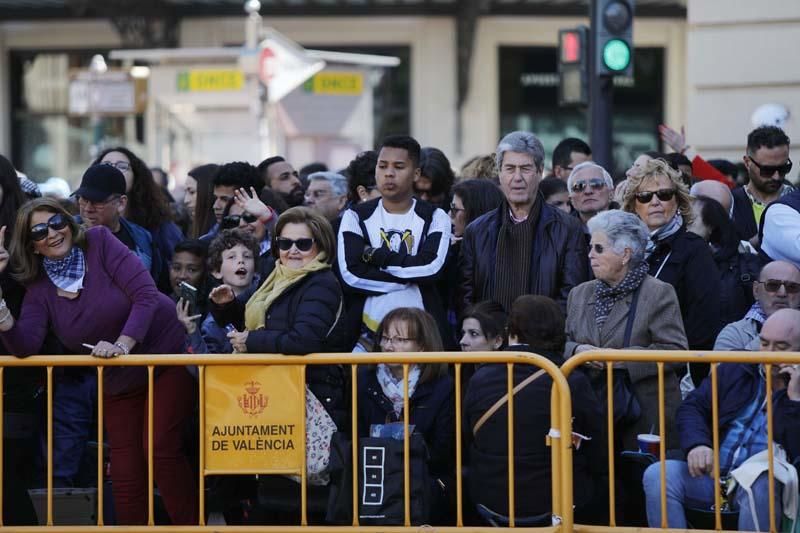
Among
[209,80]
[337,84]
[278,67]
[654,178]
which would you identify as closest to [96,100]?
[209,80]

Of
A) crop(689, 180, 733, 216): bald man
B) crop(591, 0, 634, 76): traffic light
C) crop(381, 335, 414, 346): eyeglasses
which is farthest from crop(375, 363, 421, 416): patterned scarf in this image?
crop(591, 0, 634, 76): traffic light

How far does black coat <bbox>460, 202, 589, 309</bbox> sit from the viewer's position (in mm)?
7066

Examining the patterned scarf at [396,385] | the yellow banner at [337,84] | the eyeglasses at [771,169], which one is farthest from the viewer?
the yellow banner at [337,84]

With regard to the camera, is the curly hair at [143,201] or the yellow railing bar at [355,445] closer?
the yellow railing bar at [355,445]

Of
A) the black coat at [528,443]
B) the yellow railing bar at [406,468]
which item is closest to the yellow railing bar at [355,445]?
the yellow railing bar at [406,468]

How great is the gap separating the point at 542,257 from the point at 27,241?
2.53 m

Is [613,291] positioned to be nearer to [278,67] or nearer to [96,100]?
[278,67]

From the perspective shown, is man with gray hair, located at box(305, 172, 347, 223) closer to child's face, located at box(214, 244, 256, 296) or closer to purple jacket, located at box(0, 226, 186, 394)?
child's face, located at box(214, 244, 256, 296)

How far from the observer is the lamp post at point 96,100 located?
57.1 ft

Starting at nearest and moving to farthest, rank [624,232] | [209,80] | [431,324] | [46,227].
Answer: [46,227] < [431,324] < [624,232] < [209,80]

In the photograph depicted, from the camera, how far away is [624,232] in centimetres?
670

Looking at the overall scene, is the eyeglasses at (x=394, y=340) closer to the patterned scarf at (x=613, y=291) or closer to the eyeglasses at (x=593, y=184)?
the patterned scarf at (x=613, y=291)

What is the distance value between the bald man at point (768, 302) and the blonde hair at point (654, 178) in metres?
0.80

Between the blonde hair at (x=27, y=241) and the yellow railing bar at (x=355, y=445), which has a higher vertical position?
the blonde hair at (x=27, y=241)
